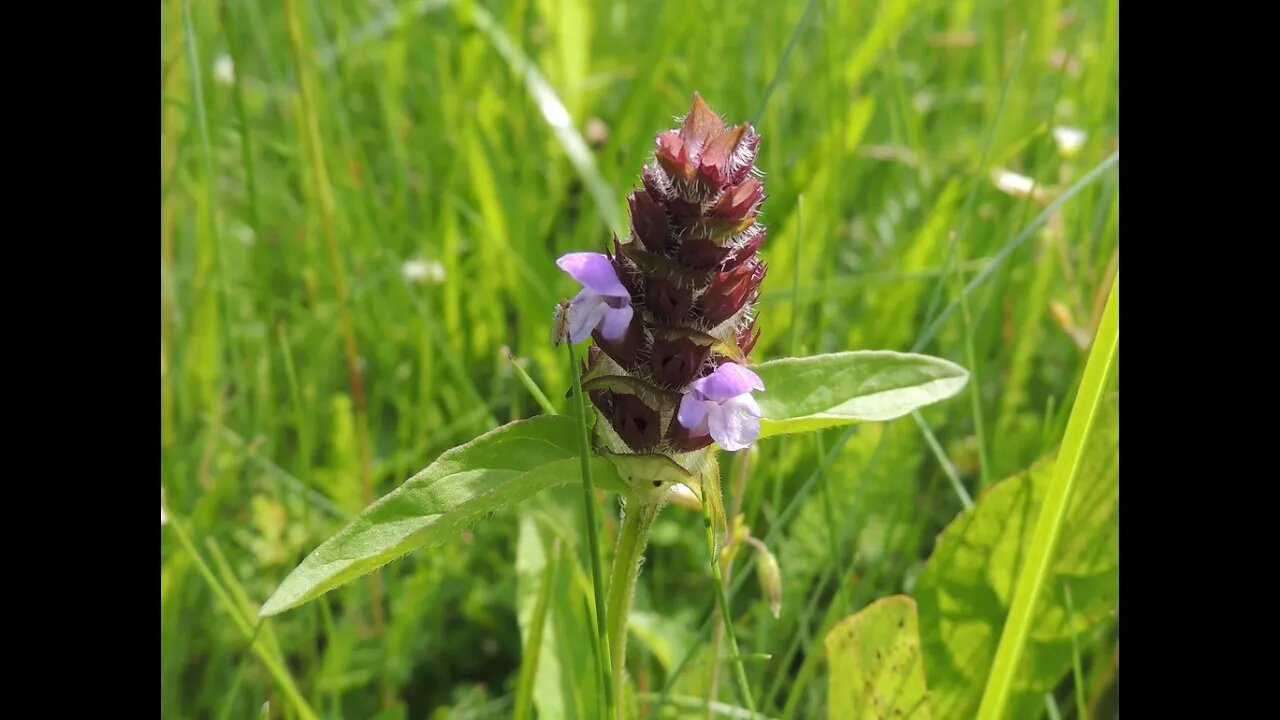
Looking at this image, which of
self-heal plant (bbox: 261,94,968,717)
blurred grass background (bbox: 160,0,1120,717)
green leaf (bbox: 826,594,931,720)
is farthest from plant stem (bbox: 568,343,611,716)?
green leaf (bbox: 826,594,931,720)

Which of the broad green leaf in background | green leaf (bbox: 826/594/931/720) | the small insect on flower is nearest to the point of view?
the small insect on flower

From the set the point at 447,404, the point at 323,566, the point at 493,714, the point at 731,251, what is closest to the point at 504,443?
the point at 323,566

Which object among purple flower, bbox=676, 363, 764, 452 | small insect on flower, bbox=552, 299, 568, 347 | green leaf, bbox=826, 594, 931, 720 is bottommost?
green leaf, bbox=826, 594, 931, 720

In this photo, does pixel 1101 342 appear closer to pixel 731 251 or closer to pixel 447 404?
pixel 731 251

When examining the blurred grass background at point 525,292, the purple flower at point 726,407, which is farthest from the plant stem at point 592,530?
the blurred grass background at point 525,292

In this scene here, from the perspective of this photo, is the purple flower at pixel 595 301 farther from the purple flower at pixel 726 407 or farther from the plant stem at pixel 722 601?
the plant stem at pixel 722 601

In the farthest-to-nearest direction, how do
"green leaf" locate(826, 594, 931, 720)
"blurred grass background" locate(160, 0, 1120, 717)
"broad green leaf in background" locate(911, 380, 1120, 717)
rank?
"blurred grass background" locate(160, 0, 1120, 717) < "broad green leaf in background" locate(911, 380, 1120, 717) < "green leaf" locate(826, 594, 931, 720)

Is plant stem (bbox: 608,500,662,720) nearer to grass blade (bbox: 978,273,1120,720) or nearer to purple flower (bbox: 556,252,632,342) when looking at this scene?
purple flower (bbox: 556,252,632,342)

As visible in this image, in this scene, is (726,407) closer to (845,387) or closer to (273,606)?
(845,387)
